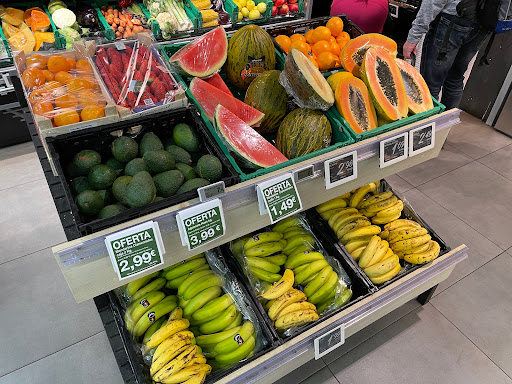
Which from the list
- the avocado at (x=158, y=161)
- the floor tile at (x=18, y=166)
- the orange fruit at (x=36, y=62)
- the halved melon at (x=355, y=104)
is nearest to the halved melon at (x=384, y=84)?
the halved melon at (x=355, y=104)

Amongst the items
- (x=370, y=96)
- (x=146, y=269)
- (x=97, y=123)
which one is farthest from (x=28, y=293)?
(x=370, y=96)

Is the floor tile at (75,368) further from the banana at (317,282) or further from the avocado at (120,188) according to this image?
the avocado at (120,188)

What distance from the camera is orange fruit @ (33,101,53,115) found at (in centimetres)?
127

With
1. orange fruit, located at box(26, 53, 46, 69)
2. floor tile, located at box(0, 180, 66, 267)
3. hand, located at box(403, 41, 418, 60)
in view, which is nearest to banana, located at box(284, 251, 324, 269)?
orange fruit, located at box(26, 53, 46, 69)

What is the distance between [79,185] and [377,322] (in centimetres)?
155

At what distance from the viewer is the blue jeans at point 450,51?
2.44 m

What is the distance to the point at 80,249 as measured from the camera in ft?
3.13

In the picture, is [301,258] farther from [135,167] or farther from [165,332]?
[135,167]

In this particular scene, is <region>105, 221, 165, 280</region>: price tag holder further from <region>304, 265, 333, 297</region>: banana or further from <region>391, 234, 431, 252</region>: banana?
<region>391, 234, 431, 252</region>: banana

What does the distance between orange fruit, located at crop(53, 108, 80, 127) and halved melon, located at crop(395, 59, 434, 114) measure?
1241 millimetres

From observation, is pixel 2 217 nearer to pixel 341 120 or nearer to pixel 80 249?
pixel 80 249

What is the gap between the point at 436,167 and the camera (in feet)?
9.77

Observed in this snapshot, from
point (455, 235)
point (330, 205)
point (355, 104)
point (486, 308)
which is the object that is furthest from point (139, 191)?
point (455, 235)

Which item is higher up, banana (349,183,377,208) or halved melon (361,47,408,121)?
halved melon (361,47,408,121)
